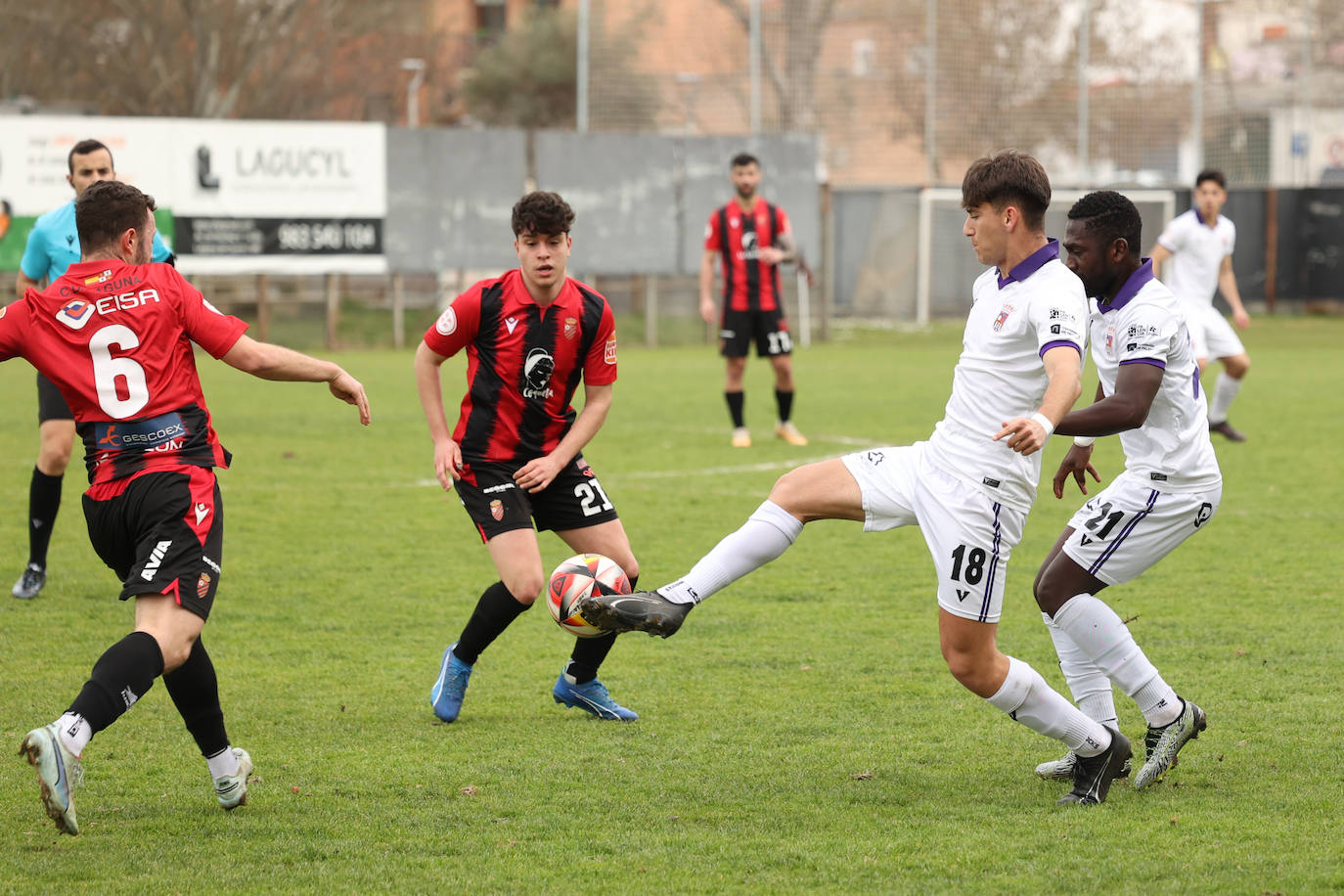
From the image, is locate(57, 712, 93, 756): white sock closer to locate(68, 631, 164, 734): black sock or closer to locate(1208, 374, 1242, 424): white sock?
locate(68, 631, 164, 734): black sock

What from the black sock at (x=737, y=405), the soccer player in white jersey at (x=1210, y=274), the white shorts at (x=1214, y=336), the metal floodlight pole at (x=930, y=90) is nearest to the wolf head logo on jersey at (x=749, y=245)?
the black sock at (x=737, y=405)

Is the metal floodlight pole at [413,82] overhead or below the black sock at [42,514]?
overhead

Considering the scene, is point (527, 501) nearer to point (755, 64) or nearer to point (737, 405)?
point (737, 405)

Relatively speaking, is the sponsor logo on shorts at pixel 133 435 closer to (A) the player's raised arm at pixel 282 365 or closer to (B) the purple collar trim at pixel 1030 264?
(A) the player's raised arm at pixel 282 365

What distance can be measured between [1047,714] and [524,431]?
216 centimetres

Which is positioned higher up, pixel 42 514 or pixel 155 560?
pixel 155 560

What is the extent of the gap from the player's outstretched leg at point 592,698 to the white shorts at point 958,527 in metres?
1.49

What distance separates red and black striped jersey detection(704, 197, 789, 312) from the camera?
525 inches

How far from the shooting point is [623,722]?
5.43m

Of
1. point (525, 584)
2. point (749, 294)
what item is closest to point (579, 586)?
point (525, 584)

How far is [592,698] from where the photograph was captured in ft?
18.1

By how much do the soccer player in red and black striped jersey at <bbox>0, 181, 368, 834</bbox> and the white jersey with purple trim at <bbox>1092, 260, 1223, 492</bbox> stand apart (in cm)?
224

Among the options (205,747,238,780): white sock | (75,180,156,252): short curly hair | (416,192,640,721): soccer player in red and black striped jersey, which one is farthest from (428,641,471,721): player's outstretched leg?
(75,180,156,252): short curly hair

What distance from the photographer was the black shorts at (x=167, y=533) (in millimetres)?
4156
